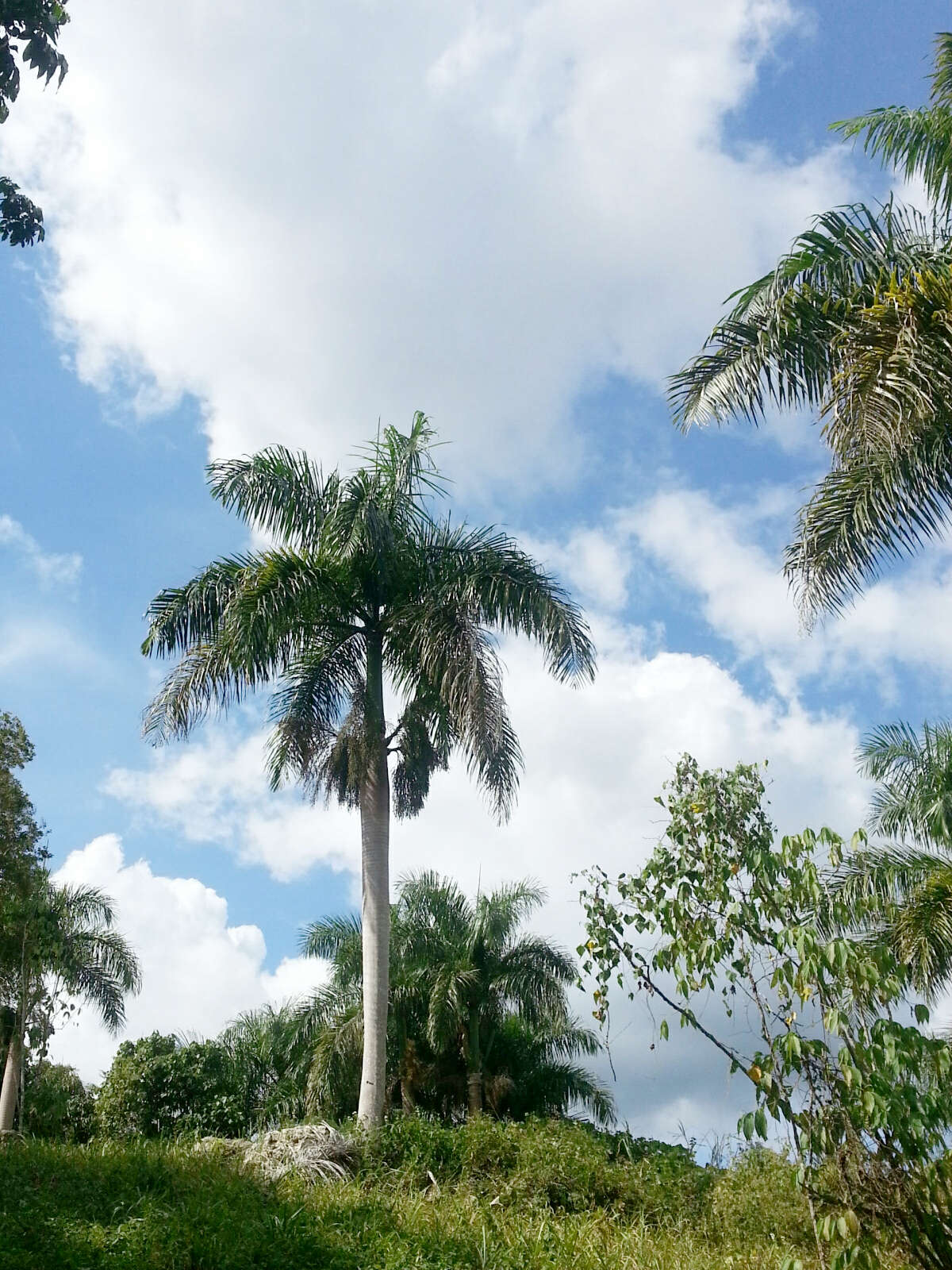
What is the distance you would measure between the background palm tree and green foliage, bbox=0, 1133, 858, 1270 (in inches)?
221

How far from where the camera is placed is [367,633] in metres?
16.5

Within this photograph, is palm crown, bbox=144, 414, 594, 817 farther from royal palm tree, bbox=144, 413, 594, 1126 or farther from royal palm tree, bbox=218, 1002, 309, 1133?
royal palm tree, bbox=218, 1002, 309, 1133

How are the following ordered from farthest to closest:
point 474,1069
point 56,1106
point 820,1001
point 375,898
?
1. point 474,1069
2. point 56,1106
3. point 375,898
4. point 820,1001

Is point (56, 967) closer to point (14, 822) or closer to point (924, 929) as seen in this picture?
point (14, 822)

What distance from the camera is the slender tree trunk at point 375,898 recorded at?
14.4m

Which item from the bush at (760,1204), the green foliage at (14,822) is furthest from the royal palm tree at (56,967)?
the bush at (760,1204)

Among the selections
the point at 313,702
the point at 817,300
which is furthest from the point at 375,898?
the point at 817,300

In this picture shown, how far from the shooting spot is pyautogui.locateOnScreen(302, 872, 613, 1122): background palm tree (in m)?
19.5

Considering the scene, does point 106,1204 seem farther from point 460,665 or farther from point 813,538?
point 813,538

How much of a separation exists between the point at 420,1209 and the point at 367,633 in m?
8.02

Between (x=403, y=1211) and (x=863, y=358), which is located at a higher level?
(x=863, y=358)

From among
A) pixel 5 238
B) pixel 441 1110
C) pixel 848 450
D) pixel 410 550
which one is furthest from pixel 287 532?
pixel 441 1110

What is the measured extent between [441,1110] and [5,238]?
54.4ft

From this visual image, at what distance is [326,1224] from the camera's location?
9.91m
